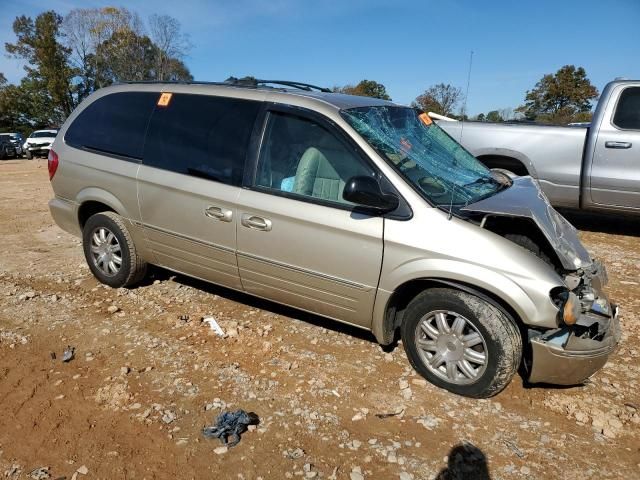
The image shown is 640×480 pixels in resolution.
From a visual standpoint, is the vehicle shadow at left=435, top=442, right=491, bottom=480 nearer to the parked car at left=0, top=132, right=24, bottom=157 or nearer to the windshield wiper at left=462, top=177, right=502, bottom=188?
the windshield wiper at left=462, top=177, right=502, bottom=188

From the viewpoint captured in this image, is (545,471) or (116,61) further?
(116,61)

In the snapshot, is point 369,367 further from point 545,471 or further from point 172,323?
point 172,323

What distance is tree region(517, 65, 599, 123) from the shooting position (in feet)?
104

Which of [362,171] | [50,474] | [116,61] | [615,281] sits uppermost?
[116,61]

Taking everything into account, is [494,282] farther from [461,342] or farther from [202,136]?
[202,136]

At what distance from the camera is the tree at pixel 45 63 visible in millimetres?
39656

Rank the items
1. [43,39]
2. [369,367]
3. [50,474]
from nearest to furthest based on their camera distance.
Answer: [50,474] < [369,367] < [43,39]

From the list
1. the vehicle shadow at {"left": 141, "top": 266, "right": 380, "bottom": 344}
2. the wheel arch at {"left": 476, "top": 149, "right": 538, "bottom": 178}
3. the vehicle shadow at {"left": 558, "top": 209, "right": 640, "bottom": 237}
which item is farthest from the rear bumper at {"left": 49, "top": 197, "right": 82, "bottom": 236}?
the vehicle shadow at {"left": 558, "top": 209, "right": 640, "bottom": 237}

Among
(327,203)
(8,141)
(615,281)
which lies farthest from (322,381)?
(8,141)

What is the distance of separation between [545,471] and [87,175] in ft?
13.8

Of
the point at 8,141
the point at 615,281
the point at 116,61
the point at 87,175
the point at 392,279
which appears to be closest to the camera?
the point at 392,279

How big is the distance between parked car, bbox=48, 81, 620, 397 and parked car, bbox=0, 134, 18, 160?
970 inches

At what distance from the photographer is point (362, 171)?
3.13 m

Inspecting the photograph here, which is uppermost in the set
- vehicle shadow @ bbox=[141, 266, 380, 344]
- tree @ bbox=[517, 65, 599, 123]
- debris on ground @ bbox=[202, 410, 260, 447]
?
tree @ bbox=[517, 65, 599, 123]
